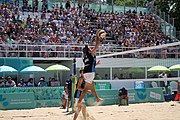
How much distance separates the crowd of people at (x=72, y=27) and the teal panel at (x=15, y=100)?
6061mm

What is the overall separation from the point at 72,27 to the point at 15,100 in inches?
452

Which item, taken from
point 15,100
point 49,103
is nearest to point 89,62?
point 15,100

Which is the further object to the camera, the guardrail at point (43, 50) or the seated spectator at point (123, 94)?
the guardrail at point (43, 50)

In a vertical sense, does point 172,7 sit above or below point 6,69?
above

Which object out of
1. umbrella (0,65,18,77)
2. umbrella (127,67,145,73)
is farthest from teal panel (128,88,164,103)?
umbrella (0,65,18,77)

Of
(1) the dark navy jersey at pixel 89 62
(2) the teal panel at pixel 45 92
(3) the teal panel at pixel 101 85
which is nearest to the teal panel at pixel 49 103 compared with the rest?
(2) the teal panel at pixel 45 92

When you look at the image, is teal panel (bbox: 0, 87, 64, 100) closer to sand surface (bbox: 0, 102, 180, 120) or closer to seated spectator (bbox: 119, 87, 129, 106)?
seated spectator (bbox: 119, 87, 129, 106)

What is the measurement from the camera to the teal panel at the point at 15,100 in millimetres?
16359

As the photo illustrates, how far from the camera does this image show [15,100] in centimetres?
1652

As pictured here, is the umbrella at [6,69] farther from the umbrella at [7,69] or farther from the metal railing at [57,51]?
the metal railing at [57,51]

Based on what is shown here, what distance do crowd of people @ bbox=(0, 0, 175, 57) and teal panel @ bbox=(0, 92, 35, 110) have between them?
239 inches

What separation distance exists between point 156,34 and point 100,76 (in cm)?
768

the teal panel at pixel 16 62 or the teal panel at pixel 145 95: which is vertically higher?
the teal panel at pixel 16 62

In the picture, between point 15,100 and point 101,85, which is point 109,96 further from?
point 15,100
